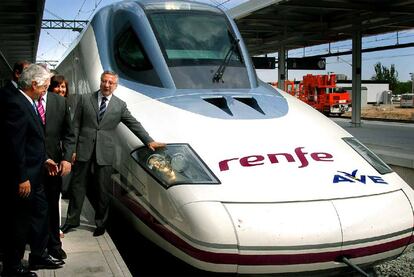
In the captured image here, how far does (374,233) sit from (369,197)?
265 mm

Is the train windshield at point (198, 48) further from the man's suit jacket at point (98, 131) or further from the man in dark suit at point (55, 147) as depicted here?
the man in dark suit at point (55, 147)

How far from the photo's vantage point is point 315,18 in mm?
15109

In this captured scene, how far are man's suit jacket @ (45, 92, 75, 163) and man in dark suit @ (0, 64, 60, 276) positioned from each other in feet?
1.07

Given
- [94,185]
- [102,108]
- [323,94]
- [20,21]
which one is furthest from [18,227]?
[323,94]

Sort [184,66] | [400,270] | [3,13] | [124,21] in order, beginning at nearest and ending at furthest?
[400,270], [184,66], [124,21], [3,13]

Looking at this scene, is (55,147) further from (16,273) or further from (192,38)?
(192,38)

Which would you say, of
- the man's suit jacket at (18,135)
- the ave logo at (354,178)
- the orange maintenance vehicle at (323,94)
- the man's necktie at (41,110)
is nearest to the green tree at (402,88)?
the orange maintenance vehicle at (323,94)

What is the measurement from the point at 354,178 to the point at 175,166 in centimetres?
134

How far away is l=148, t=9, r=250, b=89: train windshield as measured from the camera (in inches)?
192

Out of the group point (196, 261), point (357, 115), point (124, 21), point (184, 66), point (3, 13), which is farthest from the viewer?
point (3, 13)

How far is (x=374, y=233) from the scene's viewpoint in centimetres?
343

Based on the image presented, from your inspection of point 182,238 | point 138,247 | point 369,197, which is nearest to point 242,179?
point 182,238

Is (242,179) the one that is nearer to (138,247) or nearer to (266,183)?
(266,183)

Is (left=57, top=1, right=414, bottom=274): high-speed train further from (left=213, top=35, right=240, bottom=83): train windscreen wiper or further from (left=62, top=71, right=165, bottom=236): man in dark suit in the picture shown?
(left=62, top=71, right=165, bottom=236): man in dark suit
